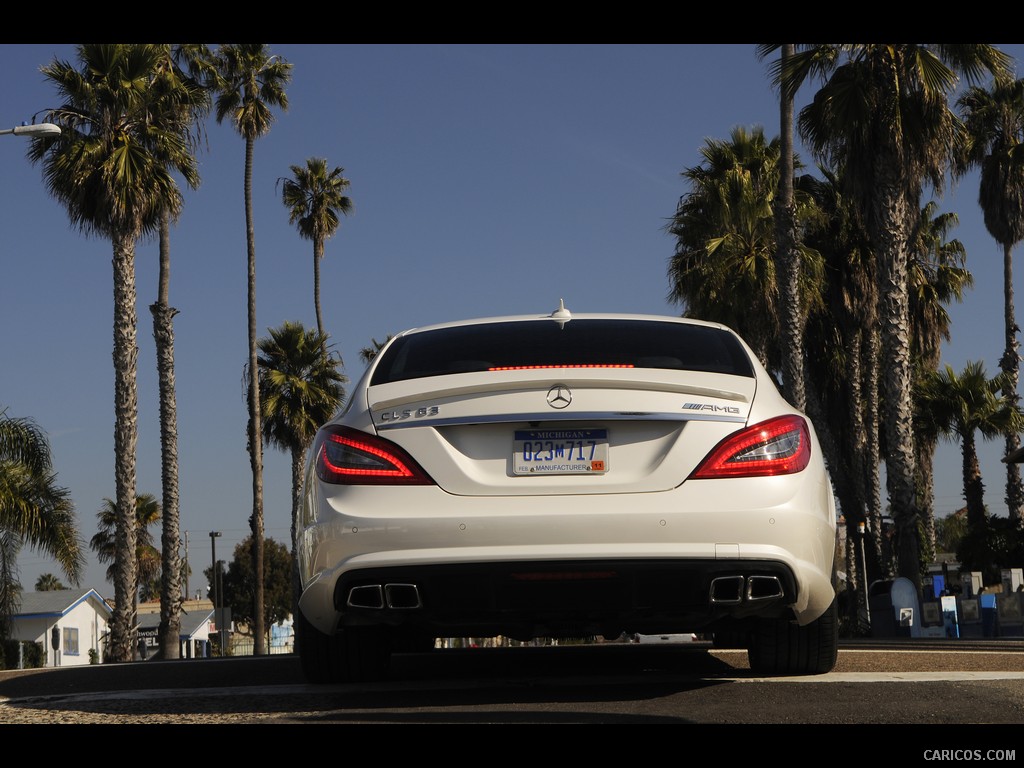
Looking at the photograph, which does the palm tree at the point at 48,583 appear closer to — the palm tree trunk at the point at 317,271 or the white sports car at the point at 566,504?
the palm tree trunk at the point at 317,271

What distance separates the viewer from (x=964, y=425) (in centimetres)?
4131

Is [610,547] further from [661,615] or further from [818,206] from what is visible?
[818,206]

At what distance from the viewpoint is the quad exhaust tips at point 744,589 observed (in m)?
5.21

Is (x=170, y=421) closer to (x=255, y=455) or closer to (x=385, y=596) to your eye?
(x=255, y=455)

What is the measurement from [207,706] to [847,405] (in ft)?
100

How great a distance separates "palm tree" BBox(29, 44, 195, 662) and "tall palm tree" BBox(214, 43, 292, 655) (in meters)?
12.2

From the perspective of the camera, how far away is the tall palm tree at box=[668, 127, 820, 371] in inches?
1222

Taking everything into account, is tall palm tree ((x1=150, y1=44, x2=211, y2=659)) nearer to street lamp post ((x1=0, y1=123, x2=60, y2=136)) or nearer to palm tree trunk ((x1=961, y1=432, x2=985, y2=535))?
street lamp post ((x1=0, y1=123, x2=60, y2=136))

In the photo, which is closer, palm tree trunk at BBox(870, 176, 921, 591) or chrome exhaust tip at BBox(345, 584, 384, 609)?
chrome exhaust tip at BBox(345, 584, 384, 609)

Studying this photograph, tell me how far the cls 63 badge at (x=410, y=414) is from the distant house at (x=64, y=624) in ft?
173

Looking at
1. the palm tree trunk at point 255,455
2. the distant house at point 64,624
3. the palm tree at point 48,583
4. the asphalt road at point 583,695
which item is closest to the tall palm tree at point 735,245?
the palm tree trunk at point 255,455

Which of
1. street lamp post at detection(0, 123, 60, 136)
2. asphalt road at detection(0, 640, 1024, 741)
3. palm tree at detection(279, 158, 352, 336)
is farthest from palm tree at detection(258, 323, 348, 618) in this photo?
asphalt road at detection(0, 640, 1024, 741)

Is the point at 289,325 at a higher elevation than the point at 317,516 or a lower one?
higher

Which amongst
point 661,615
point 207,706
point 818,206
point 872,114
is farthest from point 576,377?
point 818,206
